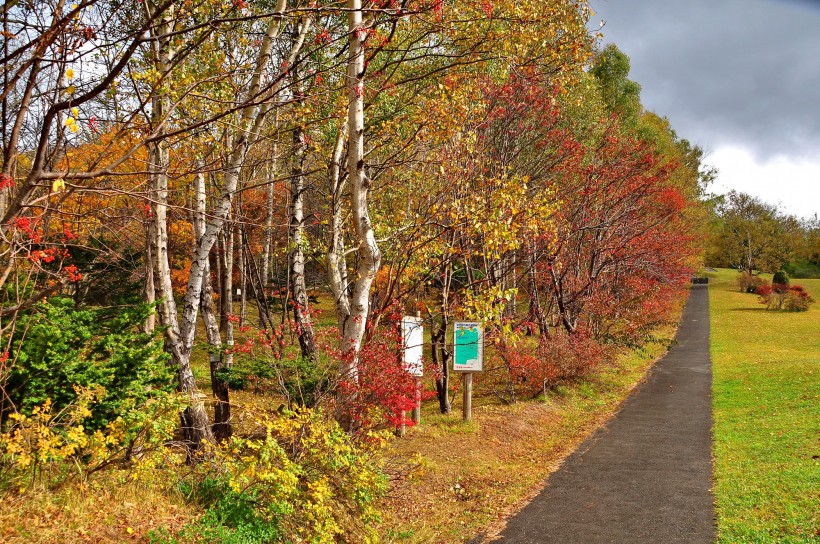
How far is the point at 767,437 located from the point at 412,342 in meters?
7.76

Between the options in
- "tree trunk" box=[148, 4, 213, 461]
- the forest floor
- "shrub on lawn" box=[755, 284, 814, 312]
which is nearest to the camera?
the forest floor

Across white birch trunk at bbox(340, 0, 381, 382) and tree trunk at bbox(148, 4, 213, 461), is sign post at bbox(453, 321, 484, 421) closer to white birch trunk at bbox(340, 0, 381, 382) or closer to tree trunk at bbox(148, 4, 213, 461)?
white birch trunk at bbox(340, 0, 381, 382)

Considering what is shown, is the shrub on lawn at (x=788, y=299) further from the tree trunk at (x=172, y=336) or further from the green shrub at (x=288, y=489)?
the tree trunk at (x=172, y=336)

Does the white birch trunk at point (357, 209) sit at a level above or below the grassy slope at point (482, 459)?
above

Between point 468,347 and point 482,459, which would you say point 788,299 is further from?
point 482,459

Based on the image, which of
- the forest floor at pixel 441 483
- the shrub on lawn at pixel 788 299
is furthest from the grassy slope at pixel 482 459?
the shrub on lawn at pixel 788 299

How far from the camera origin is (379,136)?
12.3m

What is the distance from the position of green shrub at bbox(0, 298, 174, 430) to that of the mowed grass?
273 inches

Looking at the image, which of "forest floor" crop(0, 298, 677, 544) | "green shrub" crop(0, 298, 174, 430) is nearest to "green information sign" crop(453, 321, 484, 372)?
"forest floor" crop(0, 298, 677, 544)

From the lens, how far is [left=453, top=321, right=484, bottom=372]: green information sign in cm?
1296

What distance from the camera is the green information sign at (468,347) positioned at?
1296 centimetres

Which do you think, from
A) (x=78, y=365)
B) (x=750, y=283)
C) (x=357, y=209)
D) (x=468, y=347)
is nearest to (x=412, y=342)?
(x=468, y=347)

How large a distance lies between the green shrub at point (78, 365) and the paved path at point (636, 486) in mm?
4700

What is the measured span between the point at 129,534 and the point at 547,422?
1097cm
